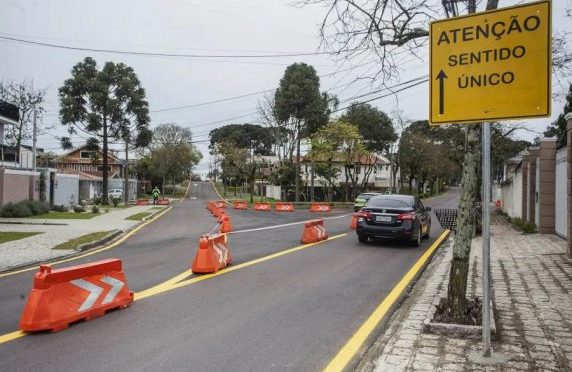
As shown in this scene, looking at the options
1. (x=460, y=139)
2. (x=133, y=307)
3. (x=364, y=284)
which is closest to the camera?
(x=133, y=307)

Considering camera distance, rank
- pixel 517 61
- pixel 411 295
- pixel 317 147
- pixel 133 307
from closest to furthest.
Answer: pixel 517 61, pixel 133 307, pixel 411 295, pixel 317 147

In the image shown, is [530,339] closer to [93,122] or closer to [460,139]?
[460,139]

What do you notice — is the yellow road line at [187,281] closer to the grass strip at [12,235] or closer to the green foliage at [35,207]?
the grass strip at [12,235]

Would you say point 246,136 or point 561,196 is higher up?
point 246,136

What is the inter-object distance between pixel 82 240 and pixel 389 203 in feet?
31.5

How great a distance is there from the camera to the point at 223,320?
681 centimetres

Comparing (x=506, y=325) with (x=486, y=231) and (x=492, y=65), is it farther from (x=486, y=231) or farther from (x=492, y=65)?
(x=492, y=65)

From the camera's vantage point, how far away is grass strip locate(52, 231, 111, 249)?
1505cm

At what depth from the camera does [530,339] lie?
5.81 meters

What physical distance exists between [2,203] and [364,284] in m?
26.8

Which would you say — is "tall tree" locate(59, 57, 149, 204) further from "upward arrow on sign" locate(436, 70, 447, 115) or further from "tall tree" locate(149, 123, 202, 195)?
"upward arrow on sign" locate(436, 70, 447, 115)

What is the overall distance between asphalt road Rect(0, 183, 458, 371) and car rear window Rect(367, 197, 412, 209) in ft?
11.3

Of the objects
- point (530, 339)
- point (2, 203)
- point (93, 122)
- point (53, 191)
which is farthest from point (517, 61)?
point (93, 122)

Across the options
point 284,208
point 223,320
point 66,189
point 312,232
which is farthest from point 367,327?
point 66,189
